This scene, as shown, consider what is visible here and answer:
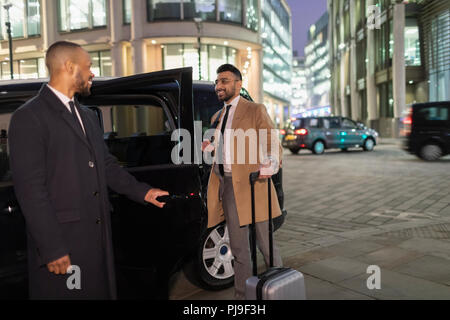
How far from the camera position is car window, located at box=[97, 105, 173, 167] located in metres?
3.08

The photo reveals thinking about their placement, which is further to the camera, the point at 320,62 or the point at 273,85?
the point at 320,62

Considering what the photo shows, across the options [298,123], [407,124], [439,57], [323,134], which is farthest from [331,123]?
[439,57]

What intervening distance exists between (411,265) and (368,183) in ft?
18.6

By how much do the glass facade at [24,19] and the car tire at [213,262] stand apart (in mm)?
36137

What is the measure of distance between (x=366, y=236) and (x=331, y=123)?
14190 mm

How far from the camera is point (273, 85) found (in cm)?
6028

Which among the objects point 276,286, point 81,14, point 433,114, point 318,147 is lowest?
point 276,286

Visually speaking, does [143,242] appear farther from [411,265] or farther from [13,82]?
[411,265]

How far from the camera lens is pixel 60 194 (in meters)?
2.01

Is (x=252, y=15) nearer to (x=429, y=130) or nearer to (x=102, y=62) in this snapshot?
(x=102, y=62)

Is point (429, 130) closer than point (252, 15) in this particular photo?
Yes

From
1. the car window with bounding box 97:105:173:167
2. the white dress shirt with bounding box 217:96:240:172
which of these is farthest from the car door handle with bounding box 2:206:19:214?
the white dress shirt with bounding box 217:96:240:172

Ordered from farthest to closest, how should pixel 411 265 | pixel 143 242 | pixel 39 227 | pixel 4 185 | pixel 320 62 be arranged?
pixel 320 62 < pixel 411 265 < pixel 143 242 < pixel 4 185 < pixel 39 227
